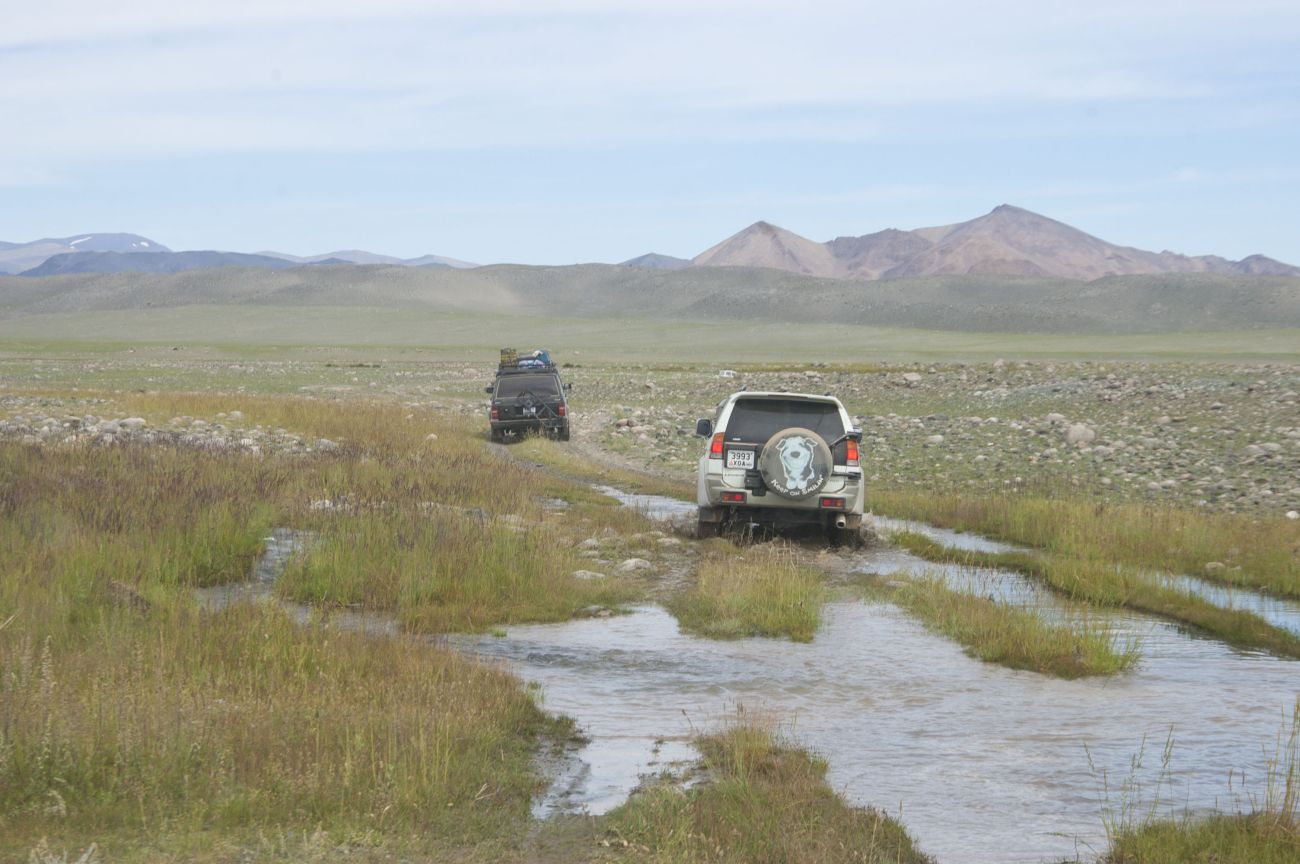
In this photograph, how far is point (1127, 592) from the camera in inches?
572

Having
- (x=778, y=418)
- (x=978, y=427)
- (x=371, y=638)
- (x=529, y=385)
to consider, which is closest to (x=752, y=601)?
(x=371, y=638)

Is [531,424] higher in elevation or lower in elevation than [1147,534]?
higher

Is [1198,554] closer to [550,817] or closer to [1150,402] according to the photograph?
[550,817]

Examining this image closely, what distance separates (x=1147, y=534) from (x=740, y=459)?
5.65 meters

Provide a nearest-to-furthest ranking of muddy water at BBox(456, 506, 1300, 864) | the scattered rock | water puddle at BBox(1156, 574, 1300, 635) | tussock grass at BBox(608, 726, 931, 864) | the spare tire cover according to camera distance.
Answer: tussock grass at BBox(608, 726, 931, 864) → muddy water at BBox(456, 506, 1300, 864) → water puddle at BBox(1156, 574, 1300, 635) → the spare tire cover → the scattered rock

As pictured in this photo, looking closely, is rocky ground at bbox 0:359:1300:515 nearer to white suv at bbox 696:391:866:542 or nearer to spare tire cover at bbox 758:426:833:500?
white suv at bbox 696:391:866:542

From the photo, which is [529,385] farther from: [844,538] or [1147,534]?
[1147,534]

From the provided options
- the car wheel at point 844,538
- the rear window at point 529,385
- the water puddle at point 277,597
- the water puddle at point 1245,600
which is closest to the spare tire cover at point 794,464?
the car wheel at point 844,538

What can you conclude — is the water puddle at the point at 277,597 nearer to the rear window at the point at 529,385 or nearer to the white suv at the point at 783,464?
the white suv at the point at 783,464

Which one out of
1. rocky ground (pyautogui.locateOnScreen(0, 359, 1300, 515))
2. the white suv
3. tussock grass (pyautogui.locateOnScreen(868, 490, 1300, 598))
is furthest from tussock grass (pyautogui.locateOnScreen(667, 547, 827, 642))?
rocky ground (pyautogui.locateOnScreen(0, 359, 1300, 515))

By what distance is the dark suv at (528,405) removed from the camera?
112ft

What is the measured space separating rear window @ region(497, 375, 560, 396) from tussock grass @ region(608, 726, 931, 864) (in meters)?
27.4

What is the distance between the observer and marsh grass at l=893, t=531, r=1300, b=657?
1245 cm

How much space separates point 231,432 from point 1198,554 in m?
20.8
